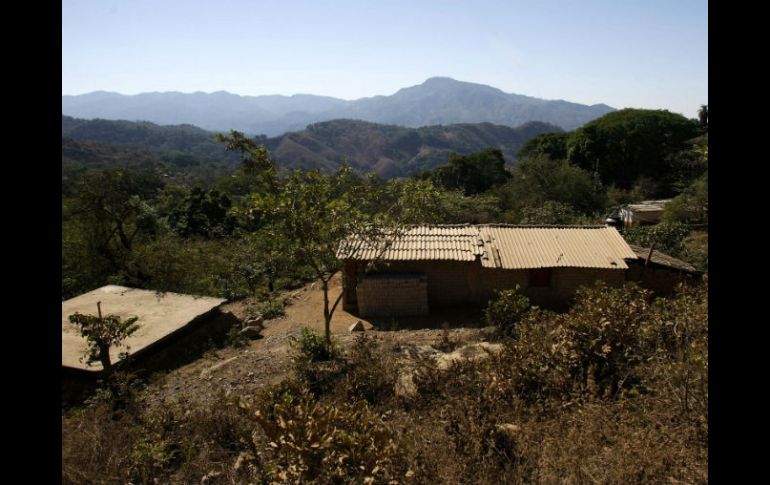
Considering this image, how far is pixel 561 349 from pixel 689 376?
5.10 feet

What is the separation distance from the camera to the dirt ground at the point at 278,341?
8.75m

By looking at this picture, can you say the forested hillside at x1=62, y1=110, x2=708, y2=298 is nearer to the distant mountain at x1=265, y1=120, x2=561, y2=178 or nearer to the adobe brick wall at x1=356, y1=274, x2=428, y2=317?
the adobe brick wall at x1=356, y1=274, x2=428, y2=317

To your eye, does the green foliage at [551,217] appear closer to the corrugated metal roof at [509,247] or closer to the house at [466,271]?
the corrugated metal roof at [509,247]

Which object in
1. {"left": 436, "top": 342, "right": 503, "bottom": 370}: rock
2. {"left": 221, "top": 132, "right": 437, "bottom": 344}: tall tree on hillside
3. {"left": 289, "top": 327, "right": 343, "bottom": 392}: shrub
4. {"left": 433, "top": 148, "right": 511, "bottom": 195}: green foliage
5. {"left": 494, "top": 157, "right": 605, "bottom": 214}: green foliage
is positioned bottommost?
{"left": 289, "top": 327, "right": 343, "bottom": 392}: shrub

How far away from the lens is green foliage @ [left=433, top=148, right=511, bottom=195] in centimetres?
4459

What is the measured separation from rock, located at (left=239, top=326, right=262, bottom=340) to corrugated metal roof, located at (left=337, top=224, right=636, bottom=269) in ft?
10.3

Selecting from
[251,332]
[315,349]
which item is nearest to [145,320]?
[251,332]

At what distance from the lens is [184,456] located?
5.52 metres

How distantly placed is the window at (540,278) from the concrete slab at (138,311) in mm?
9457

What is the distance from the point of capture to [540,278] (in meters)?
14.3

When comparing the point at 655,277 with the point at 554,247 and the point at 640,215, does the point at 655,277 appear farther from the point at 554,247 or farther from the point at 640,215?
the point at 640,215

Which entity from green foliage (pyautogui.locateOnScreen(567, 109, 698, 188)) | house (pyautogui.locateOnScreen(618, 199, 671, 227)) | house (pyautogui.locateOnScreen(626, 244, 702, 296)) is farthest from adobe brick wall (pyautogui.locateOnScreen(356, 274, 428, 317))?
green foliage (pyautogui.locateOnScreen(567, 109, 698, 188))

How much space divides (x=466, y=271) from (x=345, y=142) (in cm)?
15282
